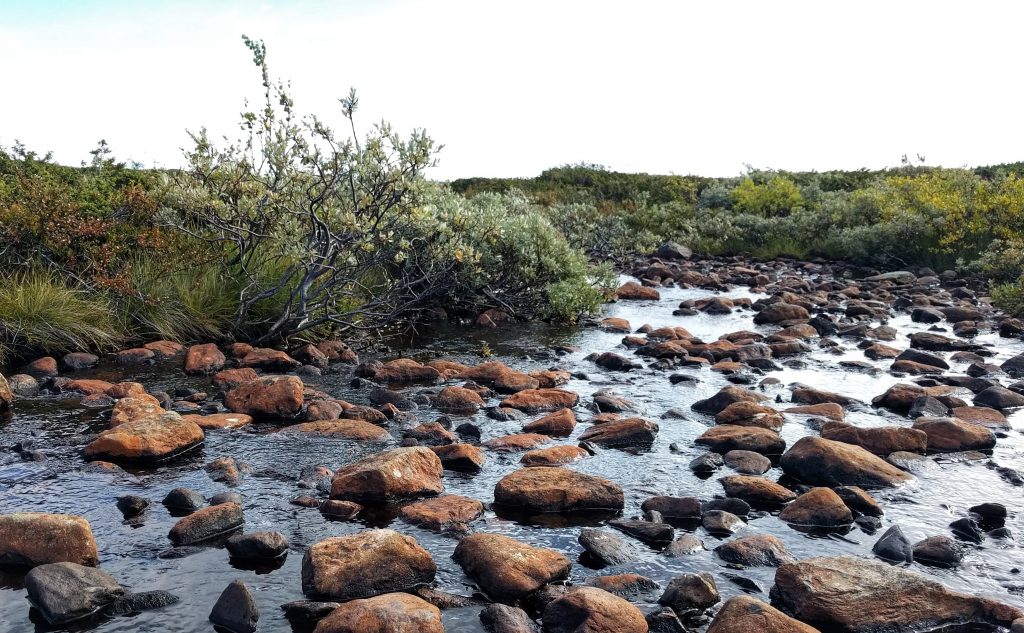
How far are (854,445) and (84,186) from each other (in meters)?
12.3

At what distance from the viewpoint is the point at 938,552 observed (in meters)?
5.00

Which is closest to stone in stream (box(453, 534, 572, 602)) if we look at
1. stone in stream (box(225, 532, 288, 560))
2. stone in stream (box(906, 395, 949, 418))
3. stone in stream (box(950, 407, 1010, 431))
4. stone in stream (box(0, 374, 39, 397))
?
stone in stream (box(225, 532, 288, 560))

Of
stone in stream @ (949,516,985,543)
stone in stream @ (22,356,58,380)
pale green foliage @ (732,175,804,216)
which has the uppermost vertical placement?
pale green foliage @ (732,175,804,216)

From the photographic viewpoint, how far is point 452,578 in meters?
4.67

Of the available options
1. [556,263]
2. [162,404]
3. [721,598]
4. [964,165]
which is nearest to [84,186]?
[162,404]

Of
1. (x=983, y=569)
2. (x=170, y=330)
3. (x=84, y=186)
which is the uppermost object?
(x=84, y=186)

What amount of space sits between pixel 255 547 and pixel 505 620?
1692 millimetres

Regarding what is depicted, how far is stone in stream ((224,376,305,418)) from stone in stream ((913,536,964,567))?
18.3ft

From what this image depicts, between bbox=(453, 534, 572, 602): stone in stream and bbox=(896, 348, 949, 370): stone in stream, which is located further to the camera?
bbox=(896, 348, 949, 370): stone in stream

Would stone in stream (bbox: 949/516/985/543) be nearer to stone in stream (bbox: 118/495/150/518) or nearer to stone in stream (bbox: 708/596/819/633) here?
stone in stream (bbox: 708/596/819/633)

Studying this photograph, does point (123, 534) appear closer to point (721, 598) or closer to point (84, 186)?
point (721, 598)

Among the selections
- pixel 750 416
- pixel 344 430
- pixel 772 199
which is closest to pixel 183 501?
pixel 344 430

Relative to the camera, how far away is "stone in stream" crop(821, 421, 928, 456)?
6.95 meters

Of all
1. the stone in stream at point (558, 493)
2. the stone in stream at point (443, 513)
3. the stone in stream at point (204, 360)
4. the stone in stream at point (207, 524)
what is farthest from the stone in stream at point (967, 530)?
the stone in stream at point (204, 360)
